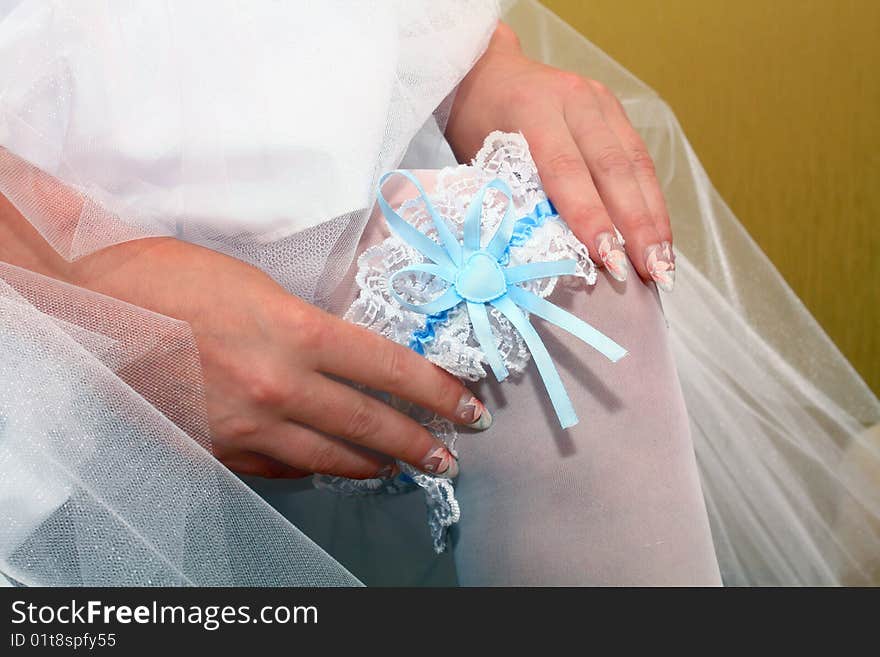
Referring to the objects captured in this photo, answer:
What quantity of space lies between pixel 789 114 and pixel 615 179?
841mm

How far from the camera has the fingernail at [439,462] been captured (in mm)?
532

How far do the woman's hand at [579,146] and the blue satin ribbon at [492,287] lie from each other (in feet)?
0.12

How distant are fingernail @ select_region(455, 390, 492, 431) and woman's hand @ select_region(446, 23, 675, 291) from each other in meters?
0.10

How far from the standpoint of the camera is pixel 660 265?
0.54m

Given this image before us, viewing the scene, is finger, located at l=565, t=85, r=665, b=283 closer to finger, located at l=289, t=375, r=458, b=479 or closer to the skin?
the skin

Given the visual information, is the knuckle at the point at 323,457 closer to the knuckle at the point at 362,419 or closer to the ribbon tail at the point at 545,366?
the knuckle at the point at 362,419

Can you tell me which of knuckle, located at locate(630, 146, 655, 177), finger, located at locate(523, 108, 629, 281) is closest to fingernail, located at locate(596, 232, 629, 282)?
finger, located at locate(523, 108, 629, 281)

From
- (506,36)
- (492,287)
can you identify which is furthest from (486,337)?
(506,36)

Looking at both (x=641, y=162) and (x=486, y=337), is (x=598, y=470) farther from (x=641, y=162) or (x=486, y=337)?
(x=641, y=162)

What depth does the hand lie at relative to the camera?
510 millimetres

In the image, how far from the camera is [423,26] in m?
0.60

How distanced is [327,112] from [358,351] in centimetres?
13
